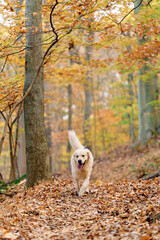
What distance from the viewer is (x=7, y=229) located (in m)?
3.97

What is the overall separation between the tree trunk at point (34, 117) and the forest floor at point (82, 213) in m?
0.47

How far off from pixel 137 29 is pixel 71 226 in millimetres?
6094

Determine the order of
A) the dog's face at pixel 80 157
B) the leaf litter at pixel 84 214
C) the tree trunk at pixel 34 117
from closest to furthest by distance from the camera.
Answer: the leaf litter at pixel 84 214, the dog's face at pixel 80 157, the tree trunk at pixel 34 117

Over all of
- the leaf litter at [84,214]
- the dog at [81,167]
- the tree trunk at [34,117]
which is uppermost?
the tree trunk at [34,117]

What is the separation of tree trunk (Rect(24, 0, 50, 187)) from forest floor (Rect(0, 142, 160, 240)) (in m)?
0.47

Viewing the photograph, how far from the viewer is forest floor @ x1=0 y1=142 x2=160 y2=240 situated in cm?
371

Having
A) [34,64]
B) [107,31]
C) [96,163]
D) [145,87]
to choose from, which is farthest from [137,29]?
[96,163]

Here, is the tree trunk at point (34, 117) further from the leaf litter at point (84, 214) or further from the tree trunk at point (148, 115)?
the tree trunk at point (148, 115)

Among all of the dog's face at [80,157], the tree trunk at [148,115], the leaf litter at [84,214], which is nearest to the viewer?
the leaf litter at [84,214]

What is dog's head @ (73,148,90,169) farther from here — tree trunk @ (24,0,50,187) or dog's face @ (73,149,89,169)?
tree trunk @ (24,0,50,187)

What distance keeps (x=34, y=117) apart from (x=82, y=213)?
3.42 meters

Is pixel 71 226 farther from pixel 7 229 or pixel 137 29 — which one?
pixel 137 29

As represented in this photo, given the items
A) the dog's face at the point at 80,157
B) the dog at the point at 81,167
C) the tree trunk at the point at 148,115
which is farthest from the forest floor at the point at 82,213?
the tree trunk at the point at 148,115

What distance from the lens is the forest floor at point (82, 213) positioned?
3.71 m
